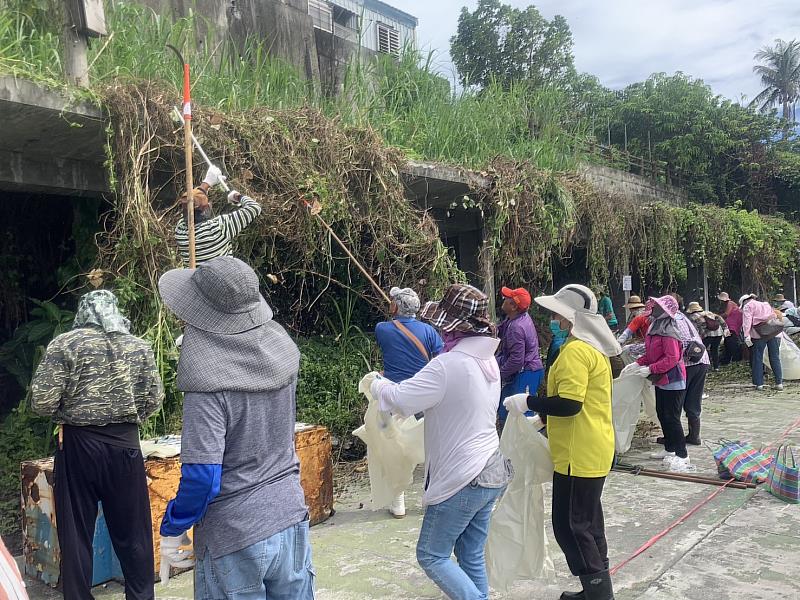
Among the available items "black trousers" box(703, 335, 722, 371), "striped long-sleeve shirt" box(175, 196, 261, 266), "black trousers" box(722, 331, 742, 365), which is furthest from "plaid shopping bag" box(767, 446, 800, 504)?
"black trousers" box(722, 331, 742, 365)

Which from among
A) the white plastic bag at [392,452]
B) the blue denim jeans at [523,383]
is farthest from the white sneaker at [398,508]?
the blue denim jeans at [523,383]

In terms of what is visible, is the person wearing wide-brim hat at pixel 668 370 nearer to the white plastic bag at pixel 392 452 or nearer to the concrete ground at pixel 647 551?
the concrete ground at pixel 647 551

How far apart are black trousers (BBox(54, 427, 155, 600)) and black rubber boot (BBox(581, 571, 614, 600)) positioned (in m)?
2.19

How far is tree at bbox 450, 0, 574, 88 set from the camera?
23188mm

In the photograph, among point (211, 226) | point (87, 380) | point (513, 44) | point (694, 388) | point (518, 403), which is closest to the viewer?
point (87, 380)

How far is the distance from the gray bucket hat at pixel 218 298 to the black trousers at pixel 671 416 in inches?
187

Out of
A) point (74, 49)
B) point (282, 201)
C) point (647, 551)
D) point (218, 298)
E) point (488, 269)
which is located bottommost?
point (647, 551)

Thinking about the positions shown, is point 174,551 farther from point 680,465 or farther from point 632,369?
point 680,465

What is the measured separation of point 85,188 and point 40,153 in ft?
1.42

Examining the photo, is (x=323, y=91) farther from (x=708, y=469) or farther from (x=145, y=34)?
(x=708, y=469)

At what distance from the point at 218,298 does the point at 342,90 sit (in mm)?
5955

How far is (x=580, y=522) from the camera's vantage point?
3219 mm

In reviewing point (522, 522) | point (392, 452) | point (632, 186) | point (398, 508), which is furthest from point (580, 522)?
point (632, 186)

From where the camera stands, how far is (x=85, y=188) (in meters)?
5.38
